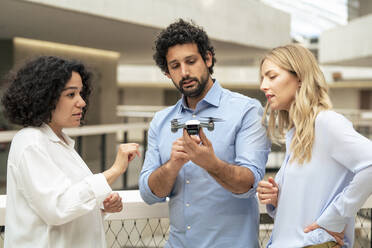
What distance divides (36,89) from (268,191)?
1.17 meters

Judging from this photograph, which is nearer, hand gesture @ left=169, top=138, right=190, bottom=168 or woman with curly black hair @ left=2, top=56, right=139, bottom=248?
woman with curly black hair @ left=2, top=56, right=139, bottom=248

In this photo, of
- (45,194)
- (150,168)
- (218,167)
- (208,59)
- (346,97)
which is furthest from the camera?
(346,97)

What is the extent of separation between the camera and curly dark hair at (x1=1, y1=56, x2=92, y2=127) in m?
1.94

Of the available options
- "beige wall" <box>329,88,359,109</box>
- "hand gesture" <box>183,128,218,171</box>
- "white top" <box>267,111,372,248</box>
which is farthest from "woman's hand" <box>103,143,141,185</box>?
"beige wall" <box>329,88,359,109</box>

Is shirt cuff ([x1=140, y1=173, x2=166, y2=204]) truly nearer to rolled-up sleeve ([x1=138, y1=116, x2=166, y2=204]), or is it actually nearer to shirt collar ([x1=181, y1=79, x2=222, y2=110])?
rolled-up sleeve ([x1=138, y1=116, x2=166, y2=204])

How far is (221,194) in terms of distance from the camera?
7.20ft

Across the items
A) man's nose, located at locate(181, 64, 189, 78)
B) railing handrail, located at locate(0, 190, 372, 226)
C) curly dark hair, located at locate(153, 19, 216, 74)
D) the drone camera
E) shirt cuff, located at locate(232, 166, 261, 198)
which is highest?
curly dark hair, located at locate(153, 19, 216, 74)

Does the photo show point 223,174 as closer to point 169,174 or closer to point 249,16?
point 169,174

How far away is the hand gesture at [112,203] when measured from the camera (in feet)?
7.05

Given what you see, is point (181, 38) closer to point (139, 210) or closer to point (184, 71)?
point (184, 71)

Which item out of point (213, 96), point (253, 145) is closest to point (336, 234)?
point (253, 145)

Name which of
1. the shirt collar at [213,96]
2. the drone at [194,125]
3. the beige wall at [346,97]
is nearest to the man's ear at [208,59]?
the shirt collar at [213,96]

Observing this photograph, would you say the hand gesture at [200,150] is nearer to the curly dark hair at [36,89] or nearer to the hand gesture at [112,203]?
the hand gesture at [112,203]

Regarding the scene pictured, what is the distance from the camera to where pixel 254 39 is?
12.9 metres
